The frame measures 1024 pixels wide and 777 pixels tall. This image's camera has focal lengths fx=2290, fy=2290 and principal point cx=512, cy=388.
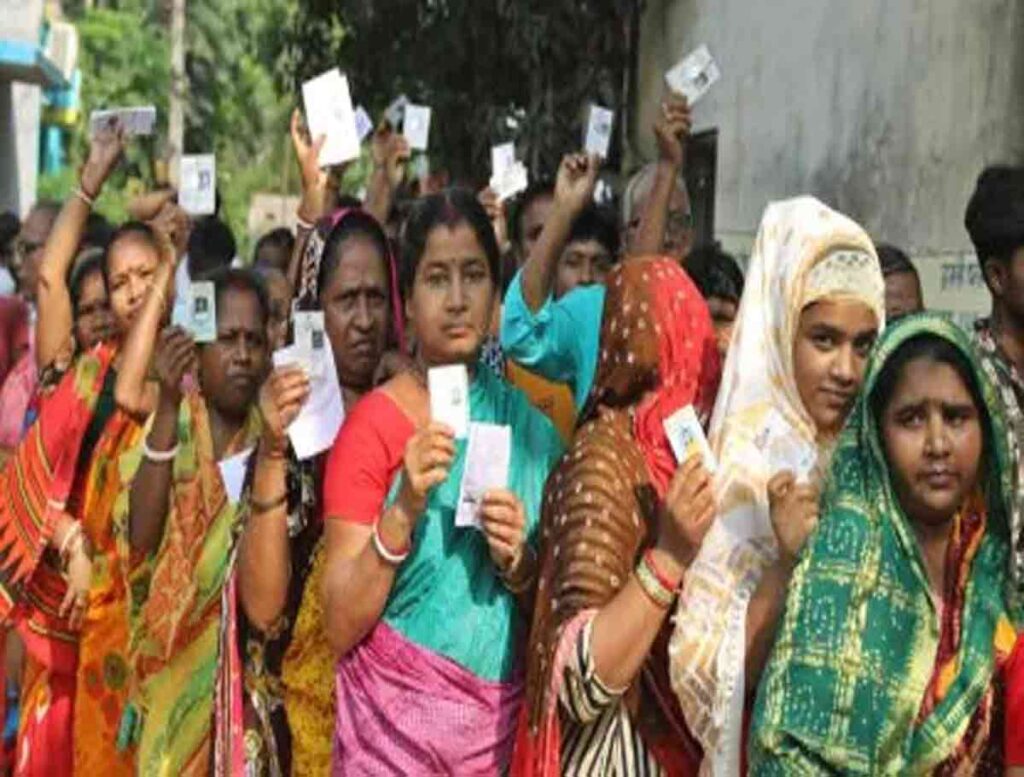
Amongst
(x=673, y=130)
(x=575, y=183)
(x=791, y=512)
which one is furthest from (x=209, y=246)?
(x=791, y=512)

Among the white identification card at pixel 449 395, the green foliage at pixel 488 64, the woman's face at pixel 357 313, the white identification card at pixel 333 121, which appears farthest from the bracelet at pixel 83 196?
the green foliage at pixel 488 64

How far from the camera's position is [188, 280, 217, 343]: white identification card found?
520 cm

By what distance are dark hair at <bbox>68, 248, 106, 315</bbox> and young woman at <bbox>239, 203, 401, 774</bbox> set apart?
72.1 inches

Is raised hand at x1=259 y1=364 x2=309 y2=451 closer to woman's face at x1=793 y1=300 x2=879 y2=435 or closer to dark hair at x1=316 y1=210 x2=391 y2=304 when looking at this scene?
dark hair at x1=316 y1=210 x2=391 y2=304

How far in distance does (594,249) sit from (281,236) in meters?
2.18

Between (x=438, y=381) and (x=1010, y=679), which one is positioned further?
(x=438, y=381)

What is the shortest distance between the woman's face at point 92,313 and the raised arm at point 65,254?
0.04 metres

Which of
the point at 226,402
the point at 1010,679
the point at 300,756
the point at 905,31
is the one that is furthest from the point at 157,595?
the point at 905,31

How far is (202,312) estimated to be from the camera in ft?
17.1

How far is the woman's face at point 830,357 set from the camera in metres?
3.90

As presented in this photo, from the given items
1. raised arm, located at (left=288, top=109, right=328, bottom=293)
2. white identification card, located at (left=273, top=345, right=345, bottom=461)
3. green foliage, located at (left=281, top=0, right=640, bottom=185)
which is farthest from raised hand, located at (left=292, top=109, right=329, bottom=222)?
green foliage, located at (left=281, top=0, right=640, bottom=185)

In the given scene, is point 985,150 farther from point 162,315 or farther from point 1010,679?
point 1010,679

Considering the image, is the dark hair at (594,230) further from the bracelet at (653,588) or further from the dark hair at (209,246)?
the bracelet at (653,588)

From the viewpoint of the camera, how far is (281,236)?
28.2ft
